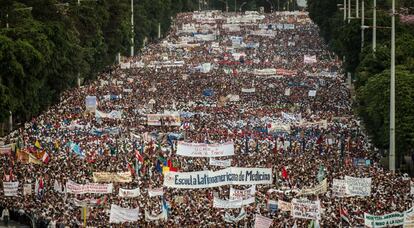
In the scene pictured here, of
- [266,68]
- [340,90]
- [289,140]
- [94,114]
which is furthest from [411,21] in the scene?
[289,140]

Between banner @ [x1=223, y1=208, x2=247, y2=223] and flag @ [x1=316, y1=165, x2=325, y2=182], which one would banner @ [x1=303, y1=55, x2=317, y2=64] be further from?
banner @ [x1=223, y1=208, x2=247, y2=223]

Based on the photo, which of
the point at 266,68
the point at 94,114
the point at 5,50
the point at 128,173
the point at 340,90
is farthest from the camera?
the point at 266,68

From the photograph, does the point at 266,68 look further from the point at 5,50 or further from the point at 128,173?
the point at 128,173

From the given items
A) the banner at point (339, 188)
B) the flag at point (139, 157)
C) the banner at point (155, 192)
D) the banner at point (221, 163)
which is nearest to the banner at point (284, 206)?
the banner at point (339, 188)

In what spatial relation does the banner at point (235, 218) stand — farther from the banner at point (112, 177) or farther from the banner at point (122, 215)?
the banner at point (112, 177)

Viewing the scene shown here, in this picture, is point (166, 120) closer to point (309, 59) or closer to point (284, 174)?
point (284, 174)

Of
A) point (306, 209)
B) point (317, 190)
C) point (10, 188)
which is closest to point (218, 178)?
point (317, 190)
